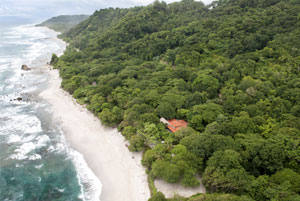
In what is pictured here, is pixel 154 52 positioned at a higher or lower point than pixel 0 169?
higher

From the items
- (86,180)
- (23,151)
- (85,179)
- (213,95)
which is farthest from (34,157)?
(213,95)

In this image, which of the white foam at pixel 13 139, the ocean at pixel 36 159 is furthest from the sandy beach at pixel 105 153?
the white foam at pixel 13 139

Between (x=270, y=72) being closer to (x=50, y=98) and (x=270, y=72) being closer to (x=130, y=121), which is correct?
(x=130, y=121)

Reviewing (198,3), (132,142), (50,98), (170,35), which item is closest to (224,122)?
(132,142)

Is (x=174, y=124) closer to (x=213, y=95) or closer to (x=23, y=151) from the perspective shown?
(x=213, y=95)

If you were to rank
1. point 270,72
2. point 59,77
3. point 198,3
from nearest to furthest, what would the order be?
point 270,72, point 59,77, point 198,3

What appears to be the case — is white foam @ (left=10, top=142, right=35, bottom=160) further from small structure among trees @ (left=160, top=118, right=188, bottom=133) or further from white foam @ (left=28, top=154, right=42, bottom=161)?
small structure among trees @ (left=160, top=118, right=188, bottom=133)

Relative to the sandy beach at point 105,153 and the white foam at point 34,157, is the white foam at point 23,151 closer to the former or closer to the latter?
the white foam at point 34,157

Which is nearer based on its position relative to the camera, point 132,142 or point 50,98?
point 132,142

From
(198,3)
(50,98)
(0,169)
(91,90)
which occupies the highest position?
(198,3)
